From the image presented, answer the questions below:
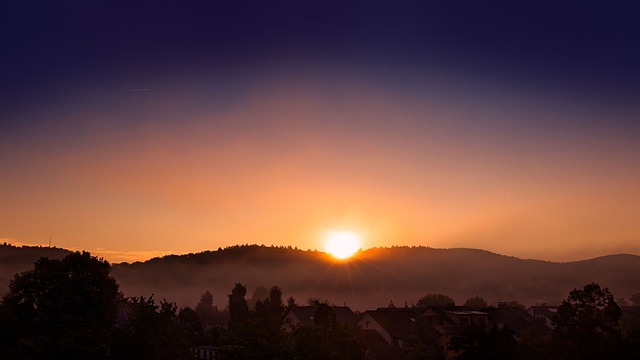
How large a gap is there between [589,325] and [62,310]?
45.3 meters

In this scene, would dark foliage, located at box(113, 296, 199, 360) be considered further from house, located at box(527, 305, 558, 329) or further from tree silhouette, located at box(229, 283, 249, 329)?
house, located at box(527, 305, 558, 329)

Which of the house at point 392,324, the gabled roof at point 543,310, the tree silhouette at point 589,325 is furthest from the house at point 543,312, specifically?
the tree silhouette at point 589,325

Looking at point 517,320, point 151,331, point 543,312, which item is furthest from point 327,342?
point 543,312

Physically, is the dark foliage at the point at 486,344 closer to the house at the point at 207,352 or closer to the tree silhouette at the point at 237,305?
the house at the point at 207,352

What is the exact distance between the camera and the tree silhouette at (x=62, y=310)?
4928 centimetres

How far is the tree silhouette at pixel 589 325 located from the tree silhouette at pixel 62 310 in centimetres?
3968

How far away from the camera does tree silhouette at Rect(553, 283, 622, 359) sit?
43.7 metres

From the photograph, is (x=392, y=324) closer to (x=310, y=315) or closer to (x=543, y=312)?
(x=310, y=315)

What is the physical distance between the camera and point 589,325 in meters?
44.7

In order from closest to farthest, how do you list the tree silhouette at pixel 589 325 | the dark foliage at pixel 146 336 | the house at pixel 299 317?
the tree silhouette at pixel 589 325 < the dark foliage at pixel 146 336 < the house at pixel 299 317

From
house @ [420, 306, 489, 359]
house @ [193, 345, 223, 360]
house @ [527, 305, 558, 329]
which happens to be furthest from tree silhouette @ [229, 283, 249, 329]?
house @ [527, 305, 558, 329]

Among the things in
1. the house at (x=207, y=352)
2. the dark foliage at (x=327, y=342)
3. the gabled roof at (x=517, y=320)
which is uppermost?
the dark foliage at (x=327, y=342)

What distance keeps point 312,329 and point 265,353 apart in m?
5.20

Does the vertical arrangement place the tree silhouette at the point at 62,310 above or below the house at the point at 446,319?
above
